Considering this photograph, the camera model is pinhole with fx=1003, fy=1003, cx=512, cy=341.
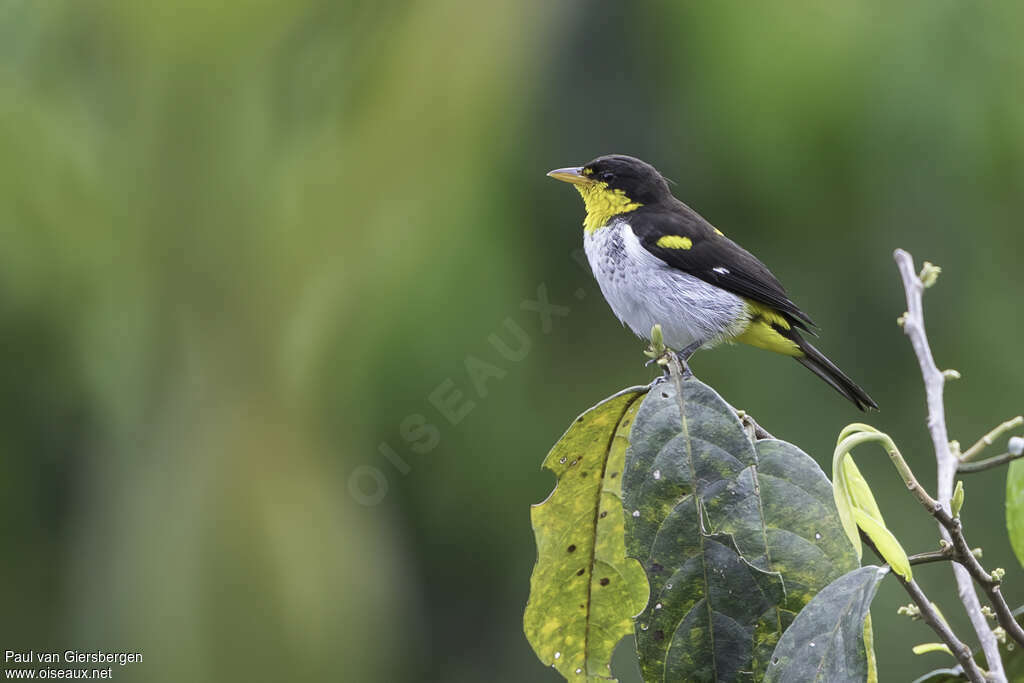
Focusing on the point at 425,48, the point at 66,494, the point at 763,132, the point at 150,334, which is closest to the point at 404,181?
the point at 425,48

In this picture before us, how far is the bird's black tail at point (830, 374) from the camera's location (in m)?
2.90

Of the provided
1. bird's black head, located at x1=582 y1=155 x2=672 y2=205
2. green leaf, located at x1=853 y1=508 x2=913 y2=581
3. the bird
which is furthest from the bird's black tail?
green leaf, located at x1=853 y1=508 x2=913 y2=581

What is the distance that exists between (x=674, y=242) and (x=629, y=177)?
0.31 metres

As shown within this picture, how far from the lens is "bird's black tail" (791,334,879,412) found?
9.50 ft

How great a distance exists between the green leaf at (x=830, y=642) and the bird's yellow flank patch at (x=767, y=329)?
1.93 meters

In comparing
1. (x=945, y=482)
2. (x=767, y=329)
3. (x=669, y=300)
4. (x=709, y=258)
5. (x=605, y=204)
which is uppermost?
(x=605, y=204)

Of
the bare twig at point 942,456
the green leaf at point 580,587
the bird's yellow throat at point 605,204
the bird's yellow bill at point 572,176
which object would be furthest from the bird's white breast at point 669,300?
the green leaf at point 580,587

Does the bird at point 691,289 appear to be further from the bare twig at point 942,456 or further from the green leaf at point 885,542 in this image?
the green leaf at point 885,542

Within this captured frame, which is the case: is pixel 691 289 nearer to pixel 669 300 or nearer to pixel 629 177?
pixel 669 300

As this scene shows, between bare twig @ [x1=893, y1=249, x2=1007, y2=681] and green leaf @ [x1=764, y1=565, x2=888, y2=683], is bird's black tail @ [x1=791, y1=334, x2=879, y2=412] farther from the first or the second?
green leaf @ [x1=764, y1=565, x2=888, y2=683]

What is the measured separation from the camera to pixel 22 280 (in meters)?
5.93

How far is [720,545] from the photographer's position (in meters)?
1.26

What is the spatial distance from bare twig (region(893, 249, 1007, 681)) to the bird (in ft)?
3.92

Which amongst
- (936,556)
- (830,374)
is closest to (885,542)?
(936,556)
